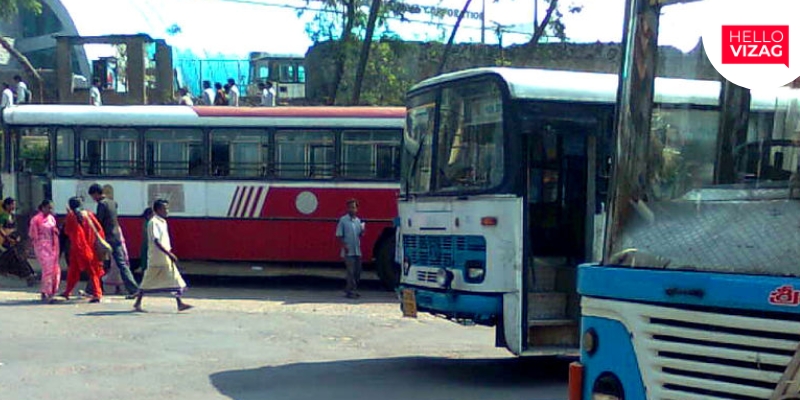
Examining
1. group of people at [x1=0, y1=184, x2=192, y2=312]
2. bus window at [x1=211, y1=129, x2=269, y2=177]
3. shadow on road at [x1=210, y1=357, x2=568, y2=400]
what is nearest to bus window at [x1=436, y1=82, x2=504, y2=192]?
shadow on road at [x1=210, y1=357, x2=568, y2=400]

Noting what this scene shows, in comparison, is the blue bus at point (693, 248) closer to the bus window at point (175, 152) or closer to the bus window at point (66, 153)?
the bus window at point (175, 152)

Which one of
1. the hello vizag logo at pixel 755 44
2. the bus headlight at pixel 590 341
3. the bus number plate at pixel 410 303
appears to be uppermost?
the hello vizag logo at pixel 755 44

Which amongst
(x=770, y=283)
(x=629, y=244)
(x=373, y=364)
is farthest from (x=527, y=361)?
(x=770, y=283)

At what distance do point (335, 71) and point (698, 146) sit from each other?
22.9 meters

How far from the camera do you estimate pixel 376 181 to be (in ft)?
55.7

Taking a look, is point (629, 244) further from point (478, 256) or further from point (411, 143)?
point (411, 143)

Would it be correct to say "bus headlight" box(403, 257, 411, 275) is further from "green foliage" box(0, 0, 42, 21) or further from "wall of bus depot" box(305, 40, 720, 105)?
"green foliage" box(0, 0, 42, 21)

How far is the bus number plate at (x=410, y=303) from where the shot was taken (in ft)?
32.1

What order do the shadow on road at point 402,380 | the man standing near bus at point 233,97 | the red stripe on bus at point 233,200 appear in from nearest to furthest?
the shadow on road at point 402,380, the red stripe on bus at point 233,200, the man standing near bus at point 233,97

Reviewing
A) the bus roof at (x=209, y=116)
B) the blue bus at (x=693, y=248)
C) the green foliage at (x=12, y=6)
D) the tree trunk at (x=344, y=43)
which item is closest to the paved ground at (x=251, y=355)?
the bus roof at (x=209, y=116)

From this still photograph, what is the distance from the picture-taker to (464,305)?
9.16 metres

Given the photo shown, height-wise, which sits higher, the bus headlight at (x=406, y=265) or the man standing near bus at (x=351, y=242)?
the bus headlight at (x=406, y=265)

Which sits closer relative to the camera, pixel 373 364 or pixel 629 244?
pixel 629 244

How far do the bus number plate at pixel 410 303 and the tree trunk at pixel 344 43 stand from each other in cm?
1688
